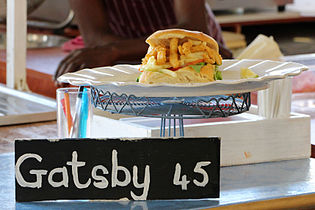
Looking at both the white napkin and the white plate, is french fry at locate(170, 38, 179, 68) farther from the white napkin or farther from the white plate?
the white napkin

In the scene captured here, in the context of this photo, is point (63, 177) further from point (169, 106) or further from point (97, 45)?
point (97, 45)

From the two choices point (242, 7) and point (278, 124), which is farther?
point (242, 7)

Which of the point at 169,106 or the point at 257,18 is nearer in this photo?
the point at 169,106

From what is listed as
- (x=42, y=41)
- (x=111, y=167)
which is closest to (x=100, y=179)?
(x=111, y=167)

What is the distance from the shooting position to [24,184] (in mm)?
727

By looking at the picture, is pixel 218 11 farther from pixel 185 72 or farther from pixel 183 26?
pixel 185 72

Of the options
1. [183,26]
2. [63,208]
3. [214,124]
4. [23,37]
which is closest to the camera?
[63,208]

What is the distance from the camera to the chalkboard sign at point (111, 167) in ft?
2.37

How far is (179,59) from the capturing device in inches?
30.7

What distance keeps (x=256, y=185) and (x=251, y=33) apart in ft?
12.5

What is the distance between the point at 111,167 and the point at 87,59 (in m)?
1.33

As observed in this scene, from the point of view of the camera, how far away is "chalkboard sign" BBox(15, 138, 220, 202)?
0.72 meters

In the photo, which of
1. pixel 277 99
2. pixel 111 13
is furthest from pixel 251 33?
pixel 277 99

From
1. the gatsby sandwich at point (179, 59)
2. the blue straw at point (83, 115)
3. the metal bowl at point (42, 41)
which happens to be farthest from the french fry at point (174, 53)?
the metal bowl at point (42, 41)
